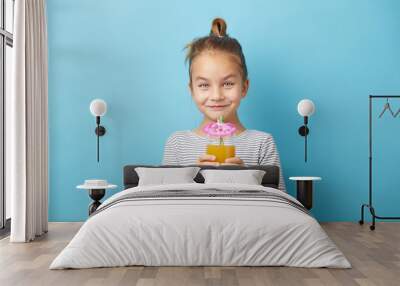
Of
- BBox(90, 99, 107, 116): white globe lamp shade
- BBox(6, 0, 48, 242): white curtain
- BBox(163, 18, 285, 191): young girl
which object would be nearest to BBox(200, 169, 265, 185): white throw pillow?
BBox(163, 18, 285, 191): young girl

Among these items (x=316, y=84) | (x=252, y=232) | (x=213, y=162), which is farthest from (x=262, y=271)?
(x=316, y=84)

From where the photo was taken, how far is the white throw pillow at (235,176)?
552cm

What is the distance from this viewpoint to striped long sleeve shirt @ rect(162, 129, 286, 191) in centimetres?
645

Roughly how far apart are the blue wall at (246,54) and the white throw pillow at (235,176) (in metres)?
1.18

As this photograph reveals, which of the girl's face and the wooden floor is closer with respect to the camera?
the wooden floor

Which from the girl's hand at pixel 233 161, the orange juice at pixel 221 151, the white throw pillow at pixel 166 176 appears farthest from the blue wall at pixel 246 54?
the white throw pillow at pixel 166 176

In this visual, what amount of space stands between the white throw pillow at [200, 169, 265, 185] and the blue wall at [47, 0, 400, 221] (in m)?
1.18

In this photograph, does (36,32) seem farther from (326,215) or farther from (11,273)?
(326,215)

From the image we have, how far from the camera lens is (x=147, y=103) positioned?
6758 mm

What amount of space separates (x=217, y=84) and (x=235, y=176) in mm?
1365

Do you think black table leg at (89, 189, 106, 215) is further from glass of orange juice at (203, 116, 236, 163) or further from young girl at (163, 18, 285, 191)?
glass of orange juice at (203, 116, 236, 163)

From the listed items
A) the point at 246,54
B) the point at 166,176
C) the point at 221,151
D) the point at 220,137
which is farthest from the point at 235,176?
the point at 246,54

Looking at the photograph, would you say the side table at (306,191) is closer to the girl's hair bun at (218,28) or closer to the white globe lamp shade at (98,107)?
the girl's hair bun at (218,28)

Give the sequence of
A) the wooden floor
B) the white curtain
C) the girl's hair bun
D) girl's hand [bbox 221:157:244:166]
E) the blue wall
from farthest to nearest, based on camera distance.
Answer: the blue wall, the girl's hair bun, girl's hand [bbox 221:157:244:166], the white curtain, the wooden floor
